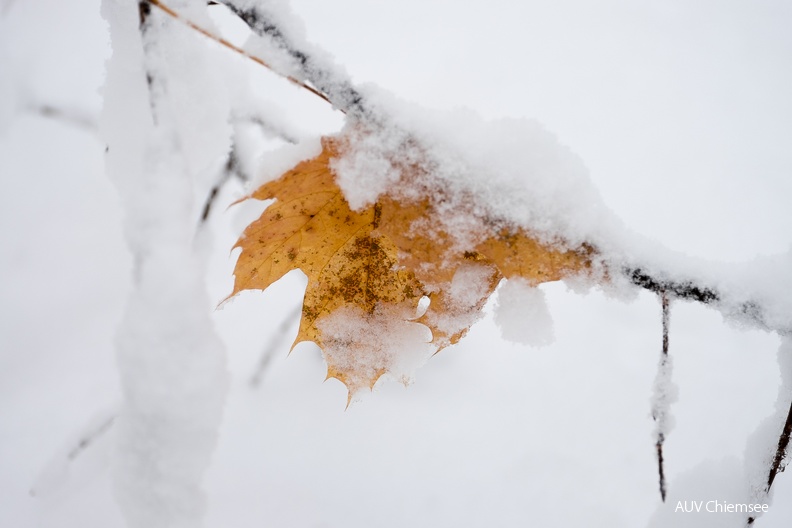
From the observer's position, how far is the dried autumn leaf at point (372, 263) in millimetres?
469

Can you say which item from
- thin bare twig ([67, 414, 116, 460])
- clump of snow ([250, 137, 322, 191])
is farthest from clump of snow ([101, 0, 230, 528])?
thin bare twig ([67, 414, 116, 460])

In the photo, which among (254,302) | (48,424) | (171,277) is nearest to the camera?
(171,277)

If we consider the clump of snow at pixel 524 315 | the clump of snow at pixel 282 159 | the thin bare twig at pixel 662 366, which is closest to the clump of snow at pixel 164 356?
the clump of snow at pixel 282 159

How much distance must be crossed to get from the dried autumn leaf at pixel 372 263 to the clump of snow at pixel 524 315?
3 centimetres

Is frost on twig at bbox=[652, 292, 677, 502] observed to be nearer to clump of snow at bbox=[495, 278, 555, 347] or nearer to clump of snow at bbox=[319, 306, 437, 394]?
clump of snow at bbox=[495, 278, 555, 347]

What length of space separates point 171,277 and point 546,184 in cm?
40

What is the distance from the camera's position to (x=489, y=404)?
143cm

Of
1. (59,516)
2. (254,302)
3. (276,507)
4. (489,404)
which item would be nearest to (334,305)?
(276,507)

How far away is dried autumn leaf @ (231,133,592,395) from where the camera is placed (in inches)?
18.5

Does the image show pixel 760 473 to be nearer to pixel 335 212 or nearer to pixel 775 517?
pixel 335 212

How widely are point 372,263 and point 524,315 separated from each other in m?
0.22

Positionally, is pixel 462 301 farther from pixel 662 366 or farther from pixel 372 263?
pixel 662 366

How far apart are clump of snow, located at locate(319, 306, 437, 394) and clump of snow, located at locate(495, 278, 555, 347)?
0.13 meters

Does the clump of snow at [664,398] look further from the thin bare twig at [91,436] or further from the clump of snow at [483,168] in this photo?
the thin bare twig at [91,436]
